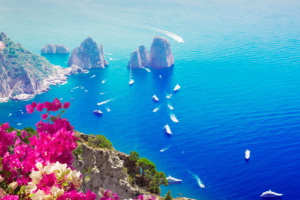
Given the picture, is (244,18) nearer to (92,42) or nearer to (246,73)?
(246,73)

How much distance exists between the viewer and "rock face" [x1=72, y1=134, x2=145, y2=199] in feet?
44.3

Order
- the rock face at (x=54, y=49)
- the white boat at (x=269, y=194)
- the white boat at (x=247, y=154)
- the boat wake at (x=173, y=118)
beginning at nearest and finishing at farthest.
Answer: the white boat at (x=269, y=194), the white boat at (x=247, y=154), the boat wake at (x=173, y=118), the rock face at (x=54, y=49)

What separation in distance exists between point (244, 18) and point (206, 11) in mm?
9295

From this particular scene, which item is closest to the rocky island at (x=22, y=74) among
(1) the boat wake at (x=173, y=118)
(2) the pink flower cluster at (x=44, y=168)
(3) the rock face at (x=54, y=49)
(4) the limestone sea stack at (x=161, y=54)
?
(3) the rock face at (x=54, y=49)

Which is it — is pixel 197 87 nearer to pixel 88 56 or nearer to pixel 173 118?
pixel 173 118

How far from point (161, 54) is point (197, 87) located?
1129cm

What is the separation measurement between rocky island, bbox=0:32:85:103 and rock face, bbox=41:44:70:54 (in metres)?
7.62

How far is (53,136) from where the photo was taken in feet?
8.16

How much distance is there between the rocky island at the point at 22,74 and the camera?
41.2m

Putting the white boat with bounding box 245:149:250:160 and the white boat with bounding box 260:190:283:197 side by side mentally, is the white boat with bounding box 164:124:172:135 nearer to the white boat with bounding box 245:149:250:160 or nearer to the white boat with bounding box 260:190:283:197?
the white boat with bounding box 245:149:250:160

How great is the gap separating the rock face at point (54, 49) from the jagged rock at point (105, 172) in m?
45.5

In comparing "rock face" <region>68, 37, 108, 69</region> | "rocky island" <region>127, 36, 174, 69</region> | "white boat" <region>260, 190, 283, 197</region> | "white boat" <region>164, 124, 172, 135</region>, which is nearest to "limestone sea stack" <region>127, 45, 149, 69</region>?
"rocky island" <region>127, 36, 174, 69</region>

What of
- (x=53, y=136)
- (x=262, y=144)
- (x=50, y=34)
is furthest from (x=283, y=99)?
(x=50, y=34)

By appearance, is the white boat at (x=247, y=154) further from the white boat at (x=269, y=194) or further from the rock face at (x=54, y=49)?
the rock face at (x=54, y=49)
